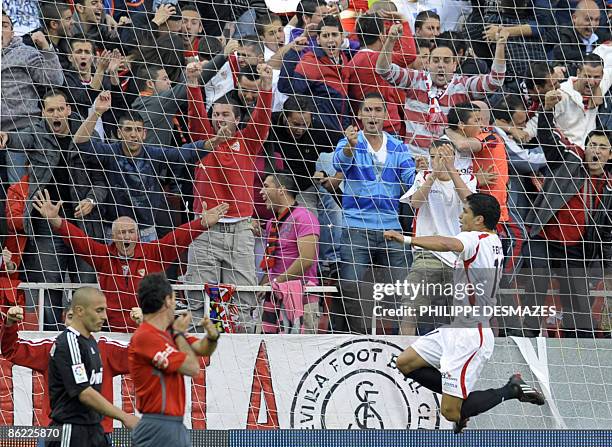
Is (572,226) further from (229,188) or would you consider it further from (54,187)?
(54,187)

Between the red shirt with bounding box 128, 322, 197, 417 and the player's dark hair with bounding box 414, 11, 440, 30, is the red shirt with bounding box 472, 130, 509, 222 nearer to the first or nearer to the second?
the player's dark hair with bounding box 414, 11, 440, 30

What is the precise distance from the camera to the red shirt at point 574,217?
1056 cm

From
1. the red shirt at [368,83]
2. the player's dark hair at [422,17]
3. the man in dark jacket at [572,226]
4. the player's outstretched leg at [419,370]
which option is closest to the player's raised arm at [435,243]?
the player's outstretched leg at [419,370]

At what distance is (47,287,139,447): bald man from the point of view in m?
7.13

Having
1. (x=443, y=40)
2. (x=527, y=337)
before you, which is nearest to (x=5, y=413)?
(x=527, y=337)

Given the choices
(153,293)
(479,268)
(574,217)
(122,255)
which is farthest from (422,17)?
(153,293)

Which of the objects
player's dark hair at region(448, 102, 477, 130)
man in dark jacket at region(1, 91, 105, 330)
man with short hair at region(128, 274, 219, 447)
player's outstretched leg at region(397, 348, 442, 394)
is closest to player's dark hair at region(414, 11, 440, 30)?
player's dark hair at region(448, 102, 477, 130)

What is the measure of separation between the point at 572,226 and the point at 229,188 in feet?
9.75

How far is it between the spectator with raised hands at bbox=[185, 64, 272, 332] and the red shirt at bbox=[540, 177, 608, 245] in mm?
2587

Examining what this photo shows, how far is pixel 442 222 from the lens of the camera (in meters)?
10.1

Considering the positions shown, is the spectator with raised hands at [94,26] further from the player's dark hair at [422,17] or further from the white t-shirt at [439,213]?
the white t-shirt at [439,213]

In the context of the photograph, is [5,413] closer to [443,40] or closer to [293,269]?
[293,269]

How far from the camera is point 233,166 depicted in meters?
10.3

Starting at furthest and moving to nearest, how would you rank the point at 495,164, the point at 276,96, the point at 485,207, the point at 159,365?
the point at 276,96 < the point at 495,164 < the point at 485,207 < the point at 159,365
